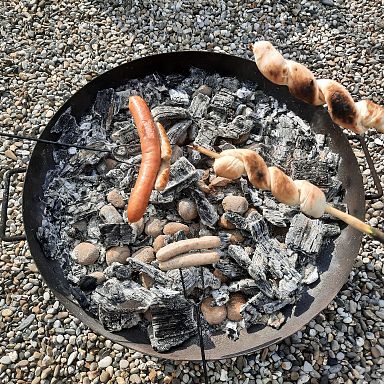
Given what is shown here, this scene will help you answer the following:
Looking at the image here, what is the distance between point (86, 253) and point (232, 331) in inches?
40.2

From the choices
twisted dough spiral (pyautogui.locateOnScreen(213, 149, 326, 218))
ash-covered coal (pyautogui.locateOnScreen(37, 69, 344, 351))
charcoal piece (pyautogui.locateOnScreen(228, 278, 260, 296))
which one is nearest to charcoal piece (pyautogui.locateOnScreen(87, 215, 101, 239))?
ash-covered coal (pyautogui.locateOnScreen(37, 69, 344, 351))

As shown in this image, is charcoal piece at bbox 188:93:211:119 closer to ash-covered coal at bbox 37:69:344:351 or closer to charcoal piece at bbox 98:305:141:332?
ash-covered coal at bbox 37:69:344:351

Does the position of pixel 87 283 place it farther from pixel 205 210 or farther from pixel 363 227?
pixel 363 227

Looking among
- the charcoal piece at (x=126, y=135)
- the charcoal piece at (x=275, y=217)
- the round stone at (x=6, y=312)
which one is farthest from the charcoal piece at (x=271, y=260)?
the round stone at (x=6, y=312)

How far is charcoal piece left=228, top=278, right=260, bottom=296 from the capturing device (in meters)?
2.70

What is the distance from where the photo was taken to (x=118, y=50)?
4.45m

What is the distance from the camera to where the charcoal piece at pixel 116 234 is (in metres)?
2.81

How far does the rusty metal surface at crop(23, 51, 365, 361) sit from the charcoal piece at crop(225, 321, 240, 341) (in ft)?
0.10

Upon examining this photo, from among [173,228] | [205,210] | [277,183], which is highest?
[277,183]

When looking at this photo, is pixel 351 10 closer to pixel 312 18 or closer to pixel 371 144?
pixel 312 18

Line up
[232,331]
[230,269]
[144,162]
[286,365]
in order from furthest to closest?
[286,365], [230,269], [232,331], [144,162]

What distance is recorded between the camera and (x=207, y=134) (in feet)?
10.4

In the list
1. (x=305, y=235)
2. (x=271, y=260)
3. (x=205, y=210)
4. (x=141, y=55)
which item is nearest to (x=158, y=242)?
(x=205, y=210)

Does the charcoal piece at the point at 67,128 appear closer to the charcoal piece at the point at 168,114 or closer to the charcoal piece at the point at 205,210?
the charcoal piece at the point at 168,114
